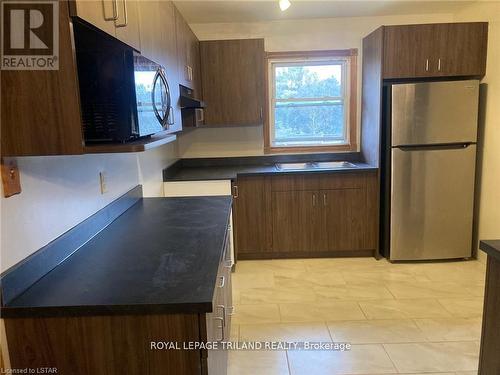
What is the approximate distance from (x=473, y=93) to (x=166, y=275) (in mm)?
3142

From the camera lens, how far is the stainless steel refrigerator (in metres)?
3.27

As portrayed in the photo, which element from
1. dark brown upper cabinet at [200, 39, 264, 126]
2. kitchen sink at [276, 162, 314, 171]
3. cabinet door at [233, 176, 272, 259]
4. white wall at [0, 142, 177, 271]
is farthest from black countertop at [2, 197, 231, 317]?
kitchen sink at [276, 162, 314, 171]

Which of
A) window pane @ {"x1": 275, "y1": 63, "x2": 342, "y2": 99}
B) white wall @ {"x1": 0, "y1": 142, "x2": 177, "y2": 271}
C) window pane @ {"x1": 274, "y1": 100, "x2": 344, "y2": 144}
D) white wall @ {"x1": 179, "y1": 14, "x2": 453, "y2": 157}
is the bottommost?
white wall @ {"x1": 0, "y1": 142, "x2": 177, "y2": 271}

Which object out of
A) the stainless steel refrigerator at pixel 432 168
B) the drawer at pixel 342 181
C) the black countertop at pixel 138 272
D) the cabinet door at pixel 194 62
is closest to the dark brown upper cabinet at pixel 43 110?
the black countertop at pixel 138 272

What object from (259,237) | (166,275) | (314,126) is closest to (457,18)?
(314,126)

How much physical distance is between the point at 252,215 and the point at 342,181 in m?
0.90

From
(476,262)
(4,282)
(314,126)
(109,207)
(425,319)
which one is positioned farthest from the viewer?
(314,126)

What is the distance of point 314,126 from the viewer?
411 centimetres

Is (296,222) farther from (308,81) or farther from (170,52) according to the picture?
(170,52)

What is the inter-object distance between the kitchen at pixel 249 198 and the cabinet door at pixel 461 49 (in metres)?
0.01

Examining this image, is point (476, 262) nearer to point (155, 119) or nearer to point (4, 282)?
point (155, 119)

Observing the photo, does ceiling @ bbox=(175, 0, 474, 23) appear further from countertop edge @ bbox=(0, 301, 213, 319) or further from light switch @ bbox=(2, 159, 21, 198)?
countertop edge @ bbox=(0, 301, 213, 319)

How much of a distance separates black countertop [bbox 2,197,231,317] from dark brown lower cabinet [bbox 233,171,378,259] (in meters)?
1.55

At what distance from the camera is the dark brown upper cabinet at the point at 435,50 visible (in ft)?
10.7
